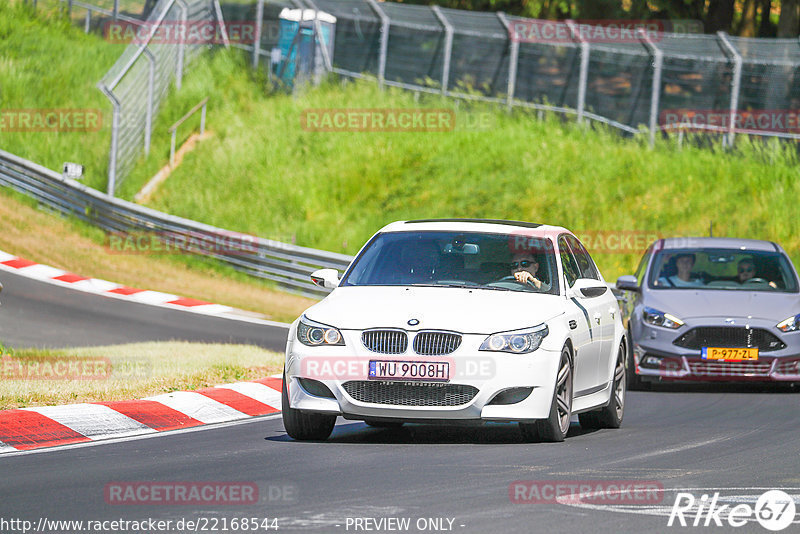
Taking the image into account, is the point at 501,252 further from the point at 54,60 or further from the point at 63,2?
the point at 63,2

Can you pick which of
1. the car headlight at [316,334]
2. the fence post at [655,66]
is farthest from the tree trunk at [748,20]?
the car headlight at [316,334]

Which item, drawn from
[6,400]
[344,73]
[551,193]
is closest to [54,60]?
[344,73]

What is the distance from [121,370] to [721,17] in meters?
29.2

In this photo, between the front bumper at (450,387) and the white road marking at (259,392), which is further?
the white road marking at (259,392)

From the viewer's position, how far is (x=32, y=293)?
23703 mm

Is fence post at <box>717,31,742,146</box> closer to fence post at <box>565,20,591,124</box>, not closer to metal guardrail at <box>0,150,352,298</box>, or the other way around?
fence post at <box>565,20,591,124</box>

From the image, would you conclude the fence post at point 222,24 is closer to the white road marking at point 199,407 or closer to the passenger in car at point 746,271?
the passenger in car at point 746,271

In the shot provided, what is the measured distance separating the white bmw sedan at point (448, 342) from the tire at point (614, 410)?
0.67 meters

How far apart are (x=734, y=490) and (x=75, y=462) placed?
12.6 ft

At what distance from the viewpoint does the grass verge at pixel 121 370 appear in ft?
38.4

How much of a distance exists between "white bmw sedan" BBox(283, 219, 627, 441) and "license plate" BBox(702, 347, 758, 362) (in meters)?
4.38

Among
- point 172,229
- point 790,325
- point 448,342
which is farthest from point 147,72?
point 448,342

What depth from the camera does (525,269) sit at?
10.8 metres

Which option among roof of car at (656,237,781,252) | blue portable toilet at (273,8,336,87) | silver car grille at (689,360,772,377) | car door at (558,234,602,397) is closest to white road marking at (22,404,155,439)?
car door at (558,234,602,397)
